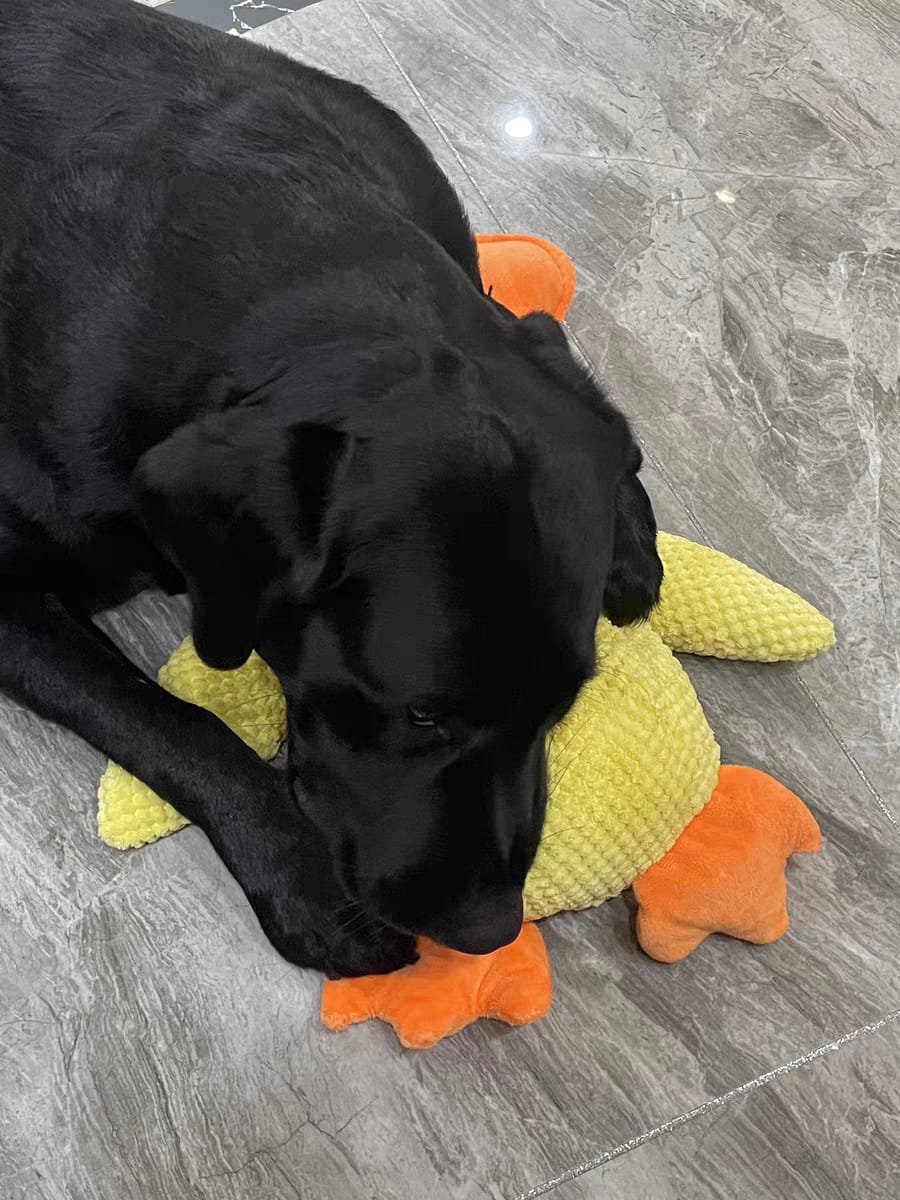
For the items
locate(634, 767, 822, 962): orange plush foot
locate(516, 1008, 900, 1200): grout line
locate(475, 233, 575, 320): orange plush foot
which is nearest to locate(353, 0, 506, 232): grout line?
locate(475, 233, 575, 320): orange plush foot

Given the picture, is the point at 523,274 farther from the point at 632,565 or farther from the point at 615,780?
the point at 615,780

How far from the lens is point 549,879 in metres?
1.35

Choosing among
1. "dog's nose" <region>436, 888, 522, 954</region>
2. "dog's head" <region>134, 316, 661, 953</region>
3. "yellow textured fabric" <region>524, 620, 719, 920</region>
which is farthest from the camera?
"yellow textured fabric" <region>524, 620, 719, 920</region>

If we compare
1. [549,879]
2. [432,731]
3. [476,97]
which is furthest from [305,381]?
[476,97]

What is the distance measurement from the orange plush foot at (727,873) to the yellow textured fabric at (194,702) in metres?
0.49

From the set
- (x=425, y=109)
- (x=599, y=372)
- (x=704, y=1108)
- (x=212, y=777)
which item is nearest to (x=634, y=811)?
(x=704, y=1108)

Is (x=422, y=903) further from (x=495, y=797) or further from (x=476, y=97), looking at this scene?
(x=476, y=97)

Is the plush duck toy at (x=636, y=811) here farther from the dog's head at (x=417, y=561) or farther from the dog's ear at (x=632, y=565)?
the dog's head at (x=417, y=561)

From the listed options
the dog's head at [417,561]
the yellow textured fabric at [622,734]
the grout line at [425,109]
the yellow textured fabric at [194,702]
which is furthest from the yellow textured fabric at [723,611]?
the grout line at [425,109]

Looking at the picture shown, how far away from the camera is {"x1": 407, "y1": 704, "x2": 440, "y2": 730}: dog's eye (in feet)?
3.63

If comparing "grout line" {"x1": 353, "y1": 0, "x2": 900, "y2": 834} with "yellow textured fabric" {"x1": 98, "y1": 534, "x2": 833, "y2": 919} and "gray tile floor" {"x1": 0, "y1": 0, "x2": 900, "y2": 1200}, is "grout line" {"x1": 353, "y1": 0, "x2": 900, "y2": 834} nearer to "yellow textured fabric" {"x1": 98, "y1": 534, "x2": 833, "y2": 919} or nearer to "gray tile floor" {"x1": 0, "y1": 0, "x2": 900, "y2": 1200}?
"gray tile floor" {"x1": 0, "y1": 0, "x2": 900, "y2": 1200}

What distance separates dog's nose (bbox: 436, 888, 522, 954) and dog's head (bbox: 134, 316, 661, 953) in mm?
23

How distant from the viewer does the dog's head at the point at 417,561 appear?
1051 millimetres

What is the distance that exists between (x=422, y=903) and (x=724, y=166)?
4.90 feet
